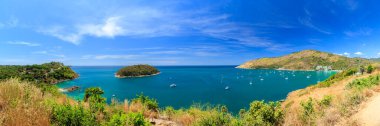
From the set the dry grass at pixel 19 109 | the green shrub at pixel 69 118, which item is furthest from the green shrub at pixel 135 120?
the dry grass at pixel 19 109

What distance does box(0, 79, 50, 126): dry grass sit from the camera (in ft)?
10.8

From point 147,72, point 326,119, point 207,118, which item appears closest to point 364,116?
point 326,119

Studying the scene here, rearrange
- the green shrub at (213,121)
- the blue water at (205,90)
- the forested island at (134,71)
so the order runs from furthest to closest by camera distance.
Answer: the forested island at (134,71) < the blue water at (205,90) < the green shrub at (213,121)

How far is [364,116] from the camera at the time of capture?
659 centimetres

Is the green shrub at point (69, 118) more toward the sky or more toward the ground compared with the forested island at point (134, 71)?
more toward the sky

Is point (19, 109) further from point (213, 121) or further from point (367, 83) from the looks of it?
point (367, 83)

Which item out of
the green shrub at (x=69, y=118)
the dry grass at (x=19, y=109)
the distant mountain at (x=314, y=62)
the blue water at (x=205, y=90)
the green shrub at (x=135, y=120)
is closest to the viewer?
the dry grass at (x=19, y=109)

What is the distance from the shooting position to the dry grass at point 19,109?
3.29 meters

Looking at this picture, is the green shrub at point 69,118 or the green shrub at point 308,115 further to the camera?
the green shrub at point 308,115

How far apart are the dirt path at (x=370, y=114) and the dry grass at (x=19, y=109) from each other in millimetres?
8104

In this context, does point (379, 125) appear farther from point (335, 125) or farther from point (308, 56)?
point (308, 56)

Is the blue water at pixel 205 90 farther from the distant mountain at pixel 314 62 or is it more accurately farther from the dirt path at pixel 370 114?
the distant mountain at pixel 314 62

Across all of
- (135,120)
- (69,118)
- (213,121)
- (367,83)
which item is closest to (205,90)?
(367,83)

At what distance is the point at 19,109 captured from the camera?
3469 mm
